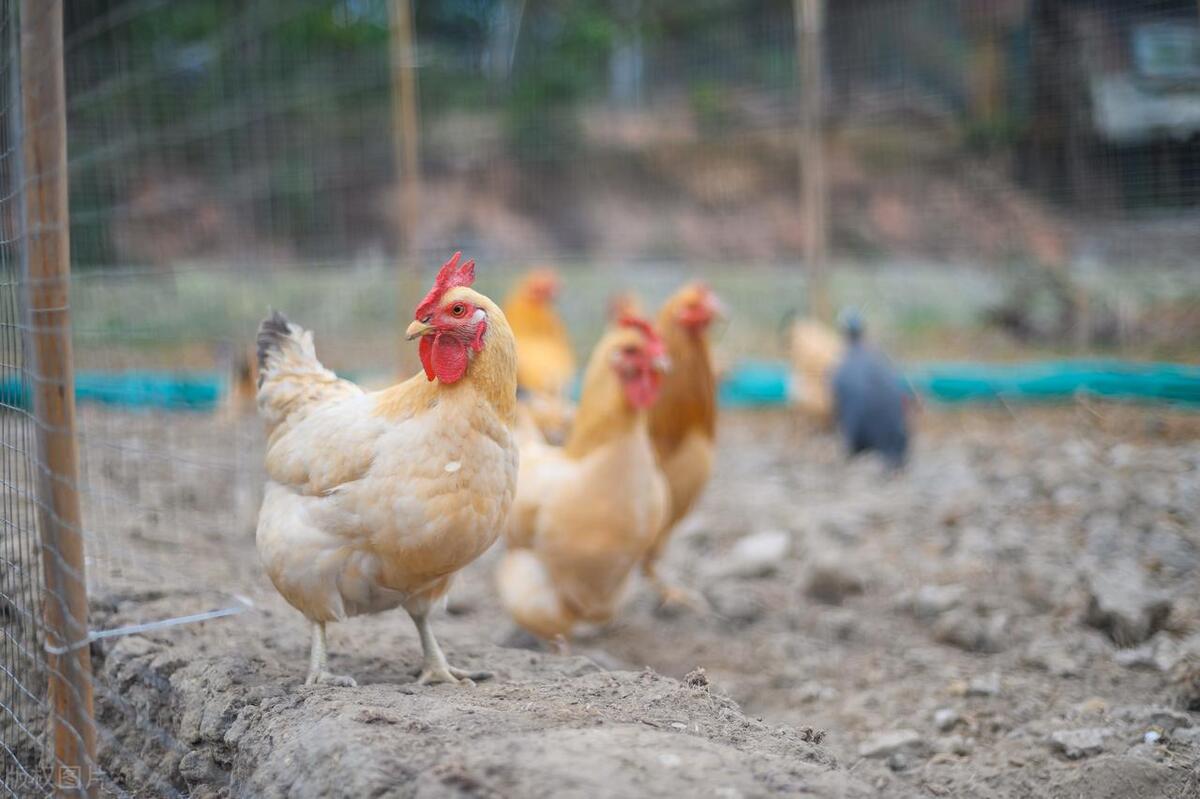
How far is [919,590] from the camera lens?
5422 mm

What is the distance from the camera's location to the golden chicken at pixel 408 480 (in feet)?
10.1

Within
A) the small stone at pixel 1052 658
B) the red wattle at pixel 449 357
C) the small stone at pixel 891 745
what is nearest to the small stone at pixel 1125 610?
the small stone at pixel 1052 658

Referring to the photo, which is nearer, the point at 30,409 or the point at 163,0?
the point at 30,409

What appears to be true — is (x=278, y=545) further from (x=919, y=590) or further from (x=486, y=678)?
(x=919, y=590)

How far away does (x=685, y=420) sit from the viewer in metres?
5.57

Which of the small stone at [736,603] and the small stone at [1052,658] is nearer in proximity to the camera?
the small stone at [1052,658]

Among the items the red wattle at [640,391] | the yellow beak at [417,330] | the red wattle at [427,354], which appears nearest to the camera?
the yellow beak at [417,330]

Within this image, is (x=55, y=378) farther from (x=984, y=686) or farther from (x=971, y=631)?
(x=971, y=631)

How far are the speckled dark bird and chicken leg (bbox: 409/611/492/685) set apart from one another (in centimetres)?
535

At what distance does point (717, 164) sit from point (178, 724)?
49.5 ft

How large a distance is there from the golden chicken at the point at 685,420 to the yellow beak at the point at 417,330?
8.37 feet

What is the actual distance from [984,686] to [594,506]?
1742 mm

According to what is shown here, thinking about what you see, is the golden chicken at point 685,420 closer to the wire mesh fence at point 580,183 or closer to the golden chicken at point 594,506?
the golden chicken at point 594,506

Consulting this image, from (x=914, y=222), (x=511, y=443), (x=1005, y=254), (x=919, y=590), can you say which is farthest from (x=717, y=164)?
(x=511, y=443)
